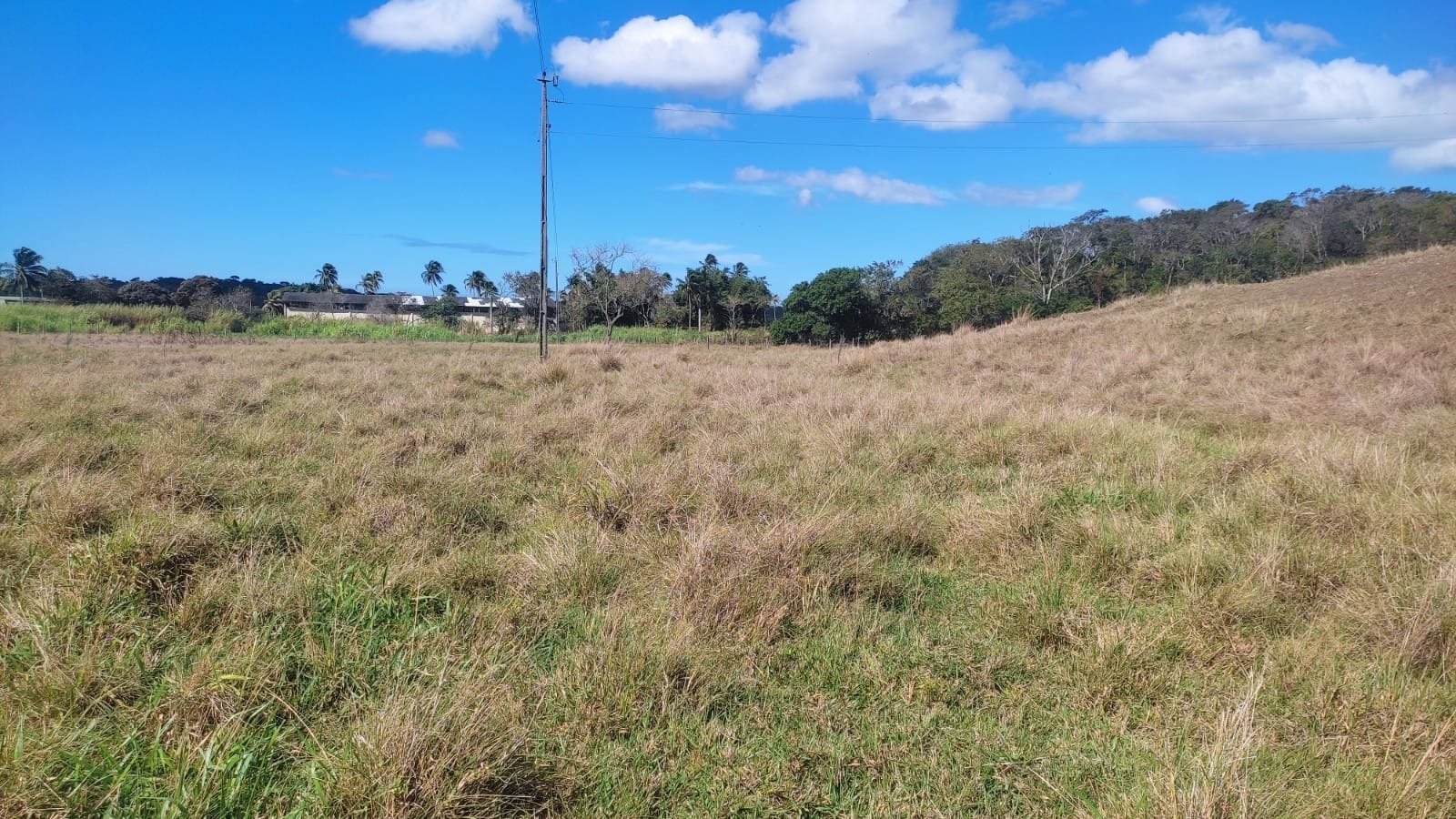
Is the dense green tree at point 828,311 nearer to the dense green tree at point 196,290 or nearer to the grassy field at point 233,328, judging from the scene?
the grassy field at point 233,328

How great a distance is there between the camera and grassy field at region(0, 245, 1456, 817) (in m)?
2.10

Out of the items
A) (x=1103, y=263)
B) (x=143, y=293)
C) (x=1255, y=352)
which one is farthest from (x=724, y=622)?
(x=143, y=293)

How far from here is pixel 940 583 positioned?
3.74m

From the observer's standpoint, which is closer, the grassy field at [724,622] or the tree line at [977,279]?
the grassy field at [724,622]

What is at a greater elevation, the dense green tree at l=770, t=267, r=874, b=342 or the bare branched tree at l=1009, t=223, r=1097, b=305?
the bare branched tree at l=1009, t=223, r=1097, b=305

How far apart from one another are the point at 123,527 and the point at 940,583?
14.1 feet

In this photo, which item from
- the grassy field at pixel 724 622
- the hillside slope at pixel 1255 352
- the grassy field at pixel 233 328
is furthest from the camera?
the grassy field at pixel 233 328

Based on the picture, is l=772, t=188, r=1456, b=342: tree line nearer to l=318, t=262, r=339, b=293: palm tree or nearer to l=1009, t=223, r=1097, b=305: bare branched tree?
l=1009, t=223, r=1097, b=305: bare branched tree

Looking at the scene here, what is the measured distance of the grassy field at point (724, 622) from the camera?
210cm

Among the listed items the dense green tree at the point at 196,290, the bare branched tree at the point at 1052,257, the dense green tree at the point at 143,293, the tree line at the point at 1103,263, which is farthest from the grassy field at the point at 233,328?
the bare branched tree at the point at 1052,257

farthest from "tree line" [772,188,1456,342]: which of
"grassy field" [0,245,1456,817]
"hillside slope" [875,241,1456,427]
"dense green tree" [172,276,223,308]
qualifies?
"dense green tree" [172,276,223,308]

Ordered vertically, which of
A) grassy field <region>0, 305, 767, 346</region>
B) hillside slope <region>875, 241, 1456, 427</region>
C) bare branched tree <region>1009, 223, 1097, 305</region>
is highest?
bare branched tree <region>1009, 223, 1097, 305</region>

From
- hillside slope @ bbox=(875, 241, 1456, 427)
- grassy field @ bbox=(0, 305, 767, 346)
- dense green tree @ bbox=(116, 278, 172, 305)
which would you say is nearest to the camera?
hillside slope @ bbox=(875, 241, 1456, 427)

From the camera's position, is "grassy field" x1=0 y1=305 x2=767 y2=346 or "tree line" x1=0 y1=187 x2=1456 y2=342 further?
"tree line" x1=0 y1=187 x2=1456 y2=342
